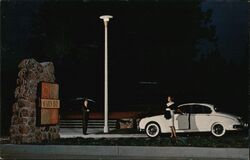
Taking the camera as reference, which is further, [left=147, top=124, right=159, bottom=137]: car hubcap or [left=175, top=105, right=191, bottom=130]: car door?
[left=147, top=124, right=159, bottom=137]: car hubcap

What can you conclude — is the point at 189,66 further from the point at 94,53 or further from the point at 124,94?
the point at 94,53

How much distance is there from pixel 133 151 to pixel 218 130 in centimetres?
638

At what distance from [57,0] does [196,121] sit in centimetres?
1977

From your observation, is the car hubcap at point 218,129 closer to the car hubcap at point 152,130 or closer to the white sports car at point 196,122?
the white sports car at point 196,122

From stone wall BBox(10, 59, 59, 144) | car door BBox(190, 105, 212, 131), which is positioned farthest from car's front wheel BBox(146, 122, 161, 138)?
stone wall BBox(10, 59, 59, 144)

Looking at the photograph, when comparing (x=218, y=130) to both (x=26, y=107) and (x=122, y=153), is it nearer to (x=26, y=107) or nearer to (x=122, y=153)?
(x=122, y=153)

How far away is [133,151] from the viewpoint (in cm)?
1384

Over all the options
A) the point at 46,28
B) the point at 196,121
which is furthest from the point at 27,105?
the point at 46,28

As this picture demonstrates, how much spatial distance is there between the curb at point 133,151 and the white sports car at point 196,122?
5177mm

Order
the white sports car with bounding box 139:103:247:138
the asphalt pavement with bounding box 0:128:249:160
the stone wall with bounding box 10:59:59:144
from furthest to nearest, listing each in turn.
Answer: the white sports car with bounding box 139:103:247:138, the stone wall with bounding box 10:59:59:144, the asphalt pavement with bounding box 0:128:249:160

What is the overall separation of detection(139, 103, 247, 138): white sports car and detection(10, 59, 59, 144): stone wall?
518 centimetres

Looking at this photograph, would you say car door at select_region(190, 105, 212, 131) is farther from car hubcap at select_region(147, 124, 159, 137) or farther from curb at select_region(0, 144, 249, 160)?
curb at select_region(0, 144, 249, 160)

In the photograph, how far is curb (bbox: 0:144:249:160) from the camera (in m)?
13.3

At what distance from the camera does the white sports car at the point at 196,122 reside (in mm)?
19000
